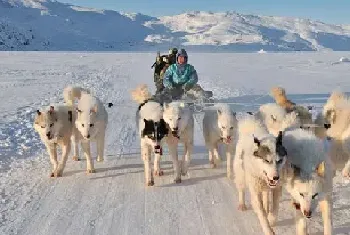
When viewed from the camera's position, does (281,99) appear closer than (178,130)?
No

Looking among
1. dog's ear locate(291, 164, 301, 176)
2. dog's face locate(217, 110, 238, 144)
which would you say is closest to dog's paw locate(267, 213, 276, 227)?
dog's ear locate(291, 164, 301, 176)

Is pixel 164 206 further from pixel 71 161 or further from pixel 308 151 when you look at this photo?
pixel 71 161

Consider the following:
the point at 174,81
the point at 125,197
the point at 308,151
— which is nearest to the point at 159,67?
the point at 174,81

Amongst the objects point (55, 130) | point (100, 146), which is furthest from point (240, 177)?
point (55, 130)

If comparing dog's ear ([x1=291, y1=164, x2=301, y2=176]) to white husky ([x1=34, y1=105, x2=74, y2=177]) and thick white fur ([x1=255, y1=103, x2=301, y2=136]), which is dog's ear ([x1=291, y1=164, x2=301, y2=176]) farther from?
white husky ([x1=34, y1=105, x2=74, y2=177])

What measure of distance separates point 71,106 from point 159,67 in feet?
15.8

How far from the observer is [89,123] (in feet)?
21.0

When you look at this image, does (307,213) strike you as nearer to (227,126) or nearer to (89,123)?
(227,126)

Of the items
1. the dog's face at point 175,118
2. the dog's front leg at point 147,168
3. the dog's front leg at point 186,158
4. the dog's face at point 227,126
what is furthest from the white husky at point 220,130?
the dog's front leg at point 147,168

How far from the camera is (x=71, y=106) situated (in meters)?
7.07

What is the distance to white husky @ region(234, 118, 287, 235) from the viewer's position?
4.12m

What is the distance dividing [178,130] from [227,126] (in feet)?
2.32

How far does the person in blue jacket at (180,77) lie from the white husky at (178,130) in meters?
3.08

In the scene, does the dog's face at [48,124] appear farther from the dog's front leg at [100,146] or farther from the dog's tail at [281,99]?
the dog's tail at [281,99]
